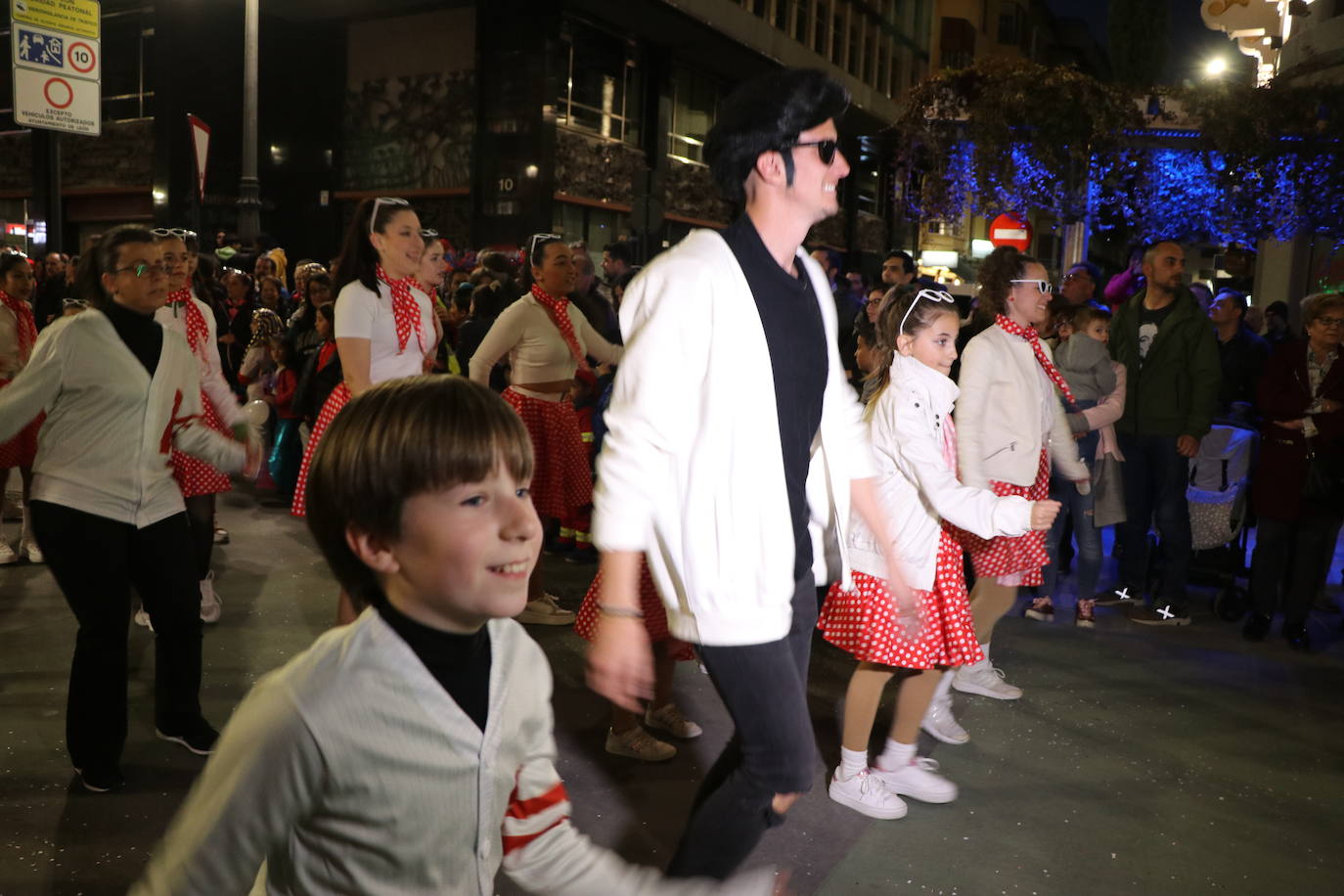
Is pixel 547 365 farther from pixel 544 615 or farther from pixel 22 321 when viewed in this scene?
pixel 22 321

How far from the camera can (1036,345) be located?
553 centimetres

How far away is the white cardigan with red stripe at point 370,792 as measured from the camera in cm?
142

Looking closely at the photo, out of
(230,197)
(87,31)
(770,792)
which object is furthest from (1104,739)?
(230,197)

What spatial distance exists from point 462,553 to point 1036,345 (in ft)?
15.1

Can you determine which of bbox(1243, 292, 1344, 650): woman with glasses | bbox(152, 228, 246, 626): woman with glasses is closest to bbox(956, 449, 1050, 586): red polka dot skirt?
bbox(1243, 292, 1344, 650): woman with glasses

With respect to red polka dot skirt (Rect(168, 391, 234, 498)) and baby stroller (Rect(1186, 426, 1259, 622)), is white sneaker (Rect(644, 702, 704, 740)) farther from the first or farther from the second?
baby stroller (Rect(1186, 426, 1259, 622))

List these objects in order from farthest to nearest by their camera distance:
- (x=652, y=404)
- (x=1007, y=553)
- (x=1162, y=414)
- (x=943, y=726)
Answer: (x=1162, y=414) < (x=1007, y=553) < (x=943, y=726) < (x=652, y=404)

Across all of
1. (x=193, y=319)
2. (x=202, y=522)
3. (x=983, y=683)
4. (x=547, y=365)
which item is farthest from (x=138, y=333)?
(x=983, y=683)

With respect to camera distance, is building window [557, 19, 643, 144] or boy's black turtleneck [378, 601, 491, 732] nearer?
boy's black turtleneck [378, 601, 491, 732]

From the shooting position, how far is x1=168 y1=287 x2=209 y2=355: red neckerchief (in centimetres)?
586

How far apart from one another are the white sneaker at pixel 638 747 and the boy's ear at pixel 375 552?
2.98 m

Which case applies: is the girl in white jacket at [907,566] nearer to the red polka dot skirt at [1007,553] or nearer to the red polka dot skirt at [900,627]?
the red polka dot skirt at [900,627]

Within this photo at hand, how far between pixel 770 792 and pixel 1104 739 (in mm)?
2925

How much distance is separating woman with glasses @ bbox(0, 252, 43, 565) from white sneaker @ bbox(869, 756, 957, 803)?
548cm
